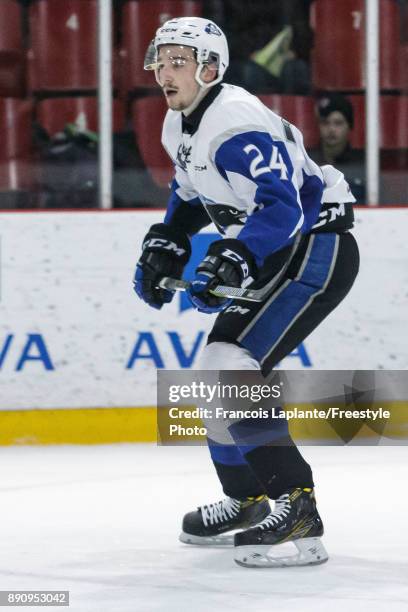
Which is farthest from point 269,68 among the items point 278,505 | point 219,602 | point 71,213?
point 219,602

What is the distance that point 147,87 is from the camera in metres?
4.86

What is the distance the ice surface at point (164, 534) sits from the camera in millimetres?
2496

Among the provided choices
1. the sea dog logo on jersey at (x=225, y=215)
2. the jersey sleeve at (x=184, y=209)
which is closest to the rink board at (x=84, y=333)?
the jersey sleeve at (x=184, y=209)

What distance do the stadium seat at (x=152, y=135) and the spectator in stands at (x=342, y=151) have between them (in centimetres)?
51

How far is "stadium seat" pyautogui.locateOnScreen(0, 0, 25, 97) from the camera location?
4793 millimetres

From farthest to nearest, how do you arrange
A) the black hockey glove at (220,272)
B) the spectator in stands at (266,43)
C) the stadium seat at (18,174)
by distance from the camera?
the spectator in stands at (266,43) < the stadium seat at (18,174) < the black hockey glove at (220,272)

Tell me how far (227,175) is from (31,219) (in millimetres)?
1882

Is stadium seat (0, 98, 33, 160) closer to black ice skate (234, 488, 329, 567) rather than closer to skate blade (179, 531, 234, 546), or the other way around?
skate blade (179, 531, 234, 546)

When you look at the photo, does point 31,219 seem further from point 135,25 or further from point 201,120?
point 201,120

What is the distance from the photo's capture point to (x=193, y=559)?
286 centimetres

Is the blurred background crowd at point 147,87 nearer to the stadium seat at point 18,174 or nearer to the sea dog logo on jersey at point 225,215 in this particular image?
the stadium seat at point 18,174

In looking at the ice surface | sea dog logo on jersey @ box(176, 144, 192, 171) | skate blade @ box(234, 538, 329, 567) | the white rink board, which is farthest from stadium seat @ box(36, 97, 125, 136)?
skate blade @ box(234, 538, 329, 567)

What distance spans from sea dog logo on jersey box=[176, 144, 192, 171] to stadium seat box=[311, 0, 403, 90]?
78.6 inches

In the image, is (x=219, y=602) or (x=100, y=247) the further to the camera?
(x=100, y=247)
